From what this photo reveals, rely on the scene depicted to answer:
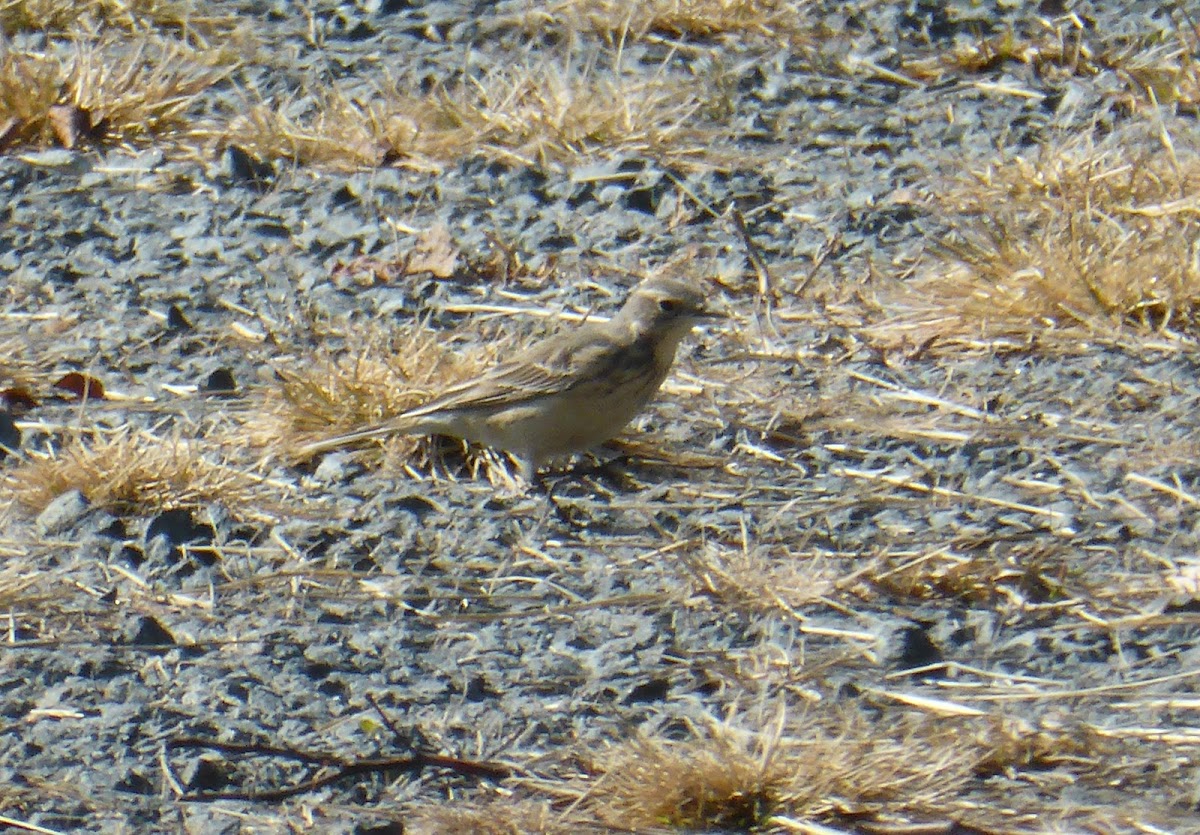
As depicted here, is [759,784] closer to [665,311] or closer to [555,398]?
[555,398]

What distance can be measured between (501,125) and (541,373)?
2.33 m

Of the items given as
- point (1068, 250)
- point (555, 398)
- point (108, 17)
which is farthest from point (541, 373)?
point (108, 17)

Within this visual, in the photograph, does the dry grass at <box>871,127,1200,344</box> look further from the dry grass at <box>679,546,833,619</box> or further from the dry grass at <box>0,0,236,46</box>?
the dry grass at <box>0,0,236,46</box>

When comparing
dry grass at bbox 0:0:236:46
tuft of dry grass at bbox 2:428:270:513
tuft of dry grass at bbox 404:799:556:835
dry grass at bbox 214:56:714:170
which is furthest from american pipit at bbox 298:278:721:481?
dry grass at bbox 0:0:236:46

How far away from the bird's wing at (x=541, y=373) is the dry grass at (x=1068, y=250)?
116 centimetres

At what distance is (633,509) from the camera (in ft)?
19.9

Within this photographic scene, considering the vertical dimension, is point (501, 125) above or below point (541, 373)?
above

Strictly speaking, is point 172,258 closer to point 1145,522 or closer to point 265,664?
point 265,664

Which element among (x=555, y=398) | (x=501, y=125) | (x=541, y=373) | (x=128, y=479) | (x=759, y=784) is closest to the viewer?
(x=759, y=784)

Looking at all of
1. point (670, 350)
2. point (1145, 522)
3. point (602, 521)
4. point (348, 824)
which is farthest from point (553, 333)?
point (348, 824)

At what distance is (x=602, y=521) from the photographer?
19.7 ft

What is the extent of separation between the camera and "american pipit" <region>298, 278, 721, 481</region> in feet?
20.6

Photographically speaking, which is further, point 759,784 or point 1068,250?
point 1068,250

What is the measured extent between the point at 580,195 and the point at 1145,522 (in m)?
3.20
